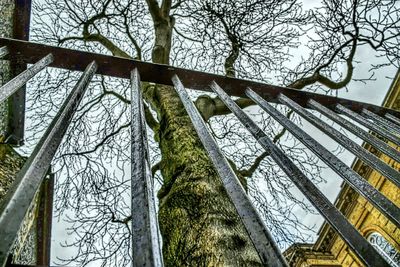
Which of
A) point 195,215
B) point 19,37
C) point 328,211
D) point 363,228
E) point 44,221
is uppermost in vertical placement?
point 19,37

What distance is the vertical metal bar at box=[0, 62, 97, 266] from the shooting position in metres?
0.71

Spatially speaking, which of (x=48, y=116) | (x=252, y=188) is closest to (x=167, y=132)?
(x=252, y=188)

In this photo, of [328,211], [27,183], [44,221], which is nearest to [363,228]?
[44,221]

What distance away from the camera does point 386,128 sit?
219 cm

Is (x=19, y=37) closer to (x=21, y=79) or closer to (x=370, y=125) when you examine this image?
(x=21, y=79)

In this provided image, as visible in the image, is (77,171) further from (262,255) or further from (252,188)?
(262,255)

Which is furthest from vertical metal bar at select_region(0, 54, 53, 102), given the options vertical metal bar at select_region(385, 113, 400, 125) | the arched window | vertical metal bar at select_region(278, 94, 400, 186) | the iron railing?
the arched window

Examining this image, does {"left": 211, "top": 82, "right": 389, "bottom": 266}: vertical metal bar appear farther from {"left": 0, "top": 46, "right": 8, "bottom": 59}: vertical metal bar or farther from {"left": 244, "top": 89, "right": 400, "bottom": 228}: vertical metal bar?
{"left": 0, "top": 46, "right": 8, "bottom": 59}: vertical metal bar

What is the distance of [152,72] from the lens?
2.17m

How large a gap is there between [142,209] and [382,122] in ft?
6.68

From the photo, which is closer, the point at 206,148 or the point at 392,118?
the point at 206,148

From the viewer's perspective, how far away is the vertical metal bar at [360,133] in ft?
6.05

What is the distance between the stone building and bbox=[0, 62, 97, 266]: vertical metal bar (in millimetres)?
12617

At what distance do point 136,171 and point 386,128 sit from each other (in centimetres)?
188
